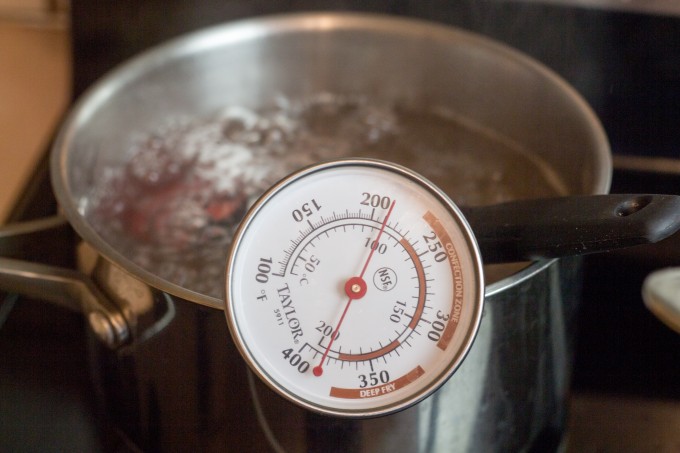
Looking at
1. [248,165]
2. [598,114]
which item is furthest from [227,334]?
[598,114]

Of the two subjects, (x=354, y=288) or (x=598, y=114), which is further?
(x=598, y=114)

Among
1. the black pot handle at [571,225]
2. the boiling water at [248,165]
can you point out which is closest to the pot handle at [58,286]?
the boiling water at [248,165]

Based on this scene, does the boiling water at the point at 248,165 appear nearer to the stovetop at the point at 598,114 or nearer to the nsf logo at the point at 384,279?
the stovetop at the point at 598,114

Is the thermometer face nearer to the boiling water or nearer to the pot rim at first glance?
the pot rim

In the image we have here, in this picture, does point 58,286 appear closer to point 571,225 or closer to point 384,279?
point 384,279

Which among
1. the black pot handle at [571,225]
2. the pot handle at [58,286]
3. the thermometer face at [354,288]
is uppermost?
the black pot handle at [571,225]

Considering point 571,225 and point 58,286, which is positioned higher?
point 571,225

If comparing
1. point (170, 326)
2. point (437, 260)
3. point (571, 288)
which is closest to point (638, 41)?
point (571, 288)
